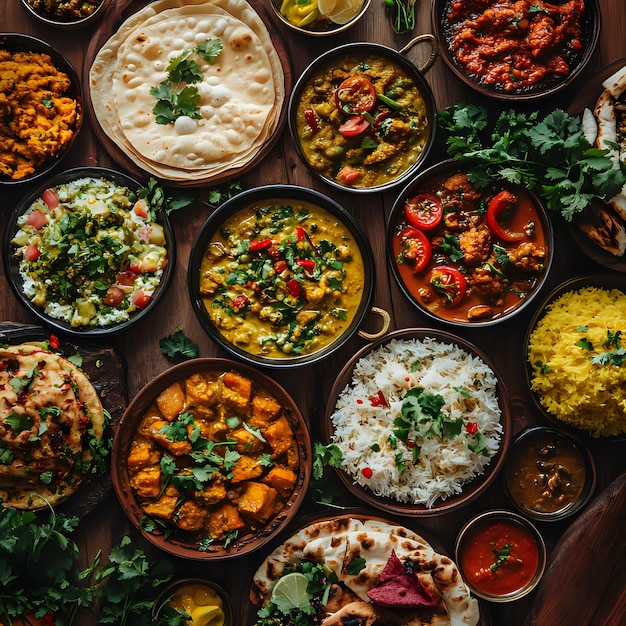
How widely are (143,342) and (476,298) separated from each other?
2455mm

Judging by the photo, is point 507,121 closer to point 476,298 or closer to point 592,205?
point 592,205

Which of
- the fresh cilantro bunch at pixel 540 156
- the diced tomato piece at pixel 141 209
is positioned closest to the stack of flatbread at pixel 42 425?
the diced tomato piece at pixel 141 209

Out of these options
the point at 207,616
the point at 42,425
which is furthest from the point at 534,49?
the point at 207,616

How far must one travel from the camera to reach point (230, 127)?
5.07 meters

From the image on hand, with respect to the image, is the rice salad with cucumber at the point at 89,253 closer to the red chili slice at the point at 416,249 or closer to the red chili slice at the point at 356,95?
the red chili slice at the point at 356,95

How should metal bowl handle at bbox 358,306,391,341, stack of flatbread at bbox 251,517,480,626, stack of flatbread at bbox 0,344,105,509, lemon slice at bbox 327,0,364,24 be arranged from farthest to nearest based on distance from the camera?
lemon slice at bbox 327,0,364,24
metal bowl handle at bbox 358,306,391,341
stack of flatbread at bbox 251,517,480,626
stack of flatbread at bbox 0,344,105,509

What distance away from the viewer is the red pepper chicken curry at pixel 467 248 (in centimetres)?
496

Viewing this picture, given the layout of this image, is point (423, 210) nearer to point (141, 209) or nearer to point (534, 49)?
point (534, 49)

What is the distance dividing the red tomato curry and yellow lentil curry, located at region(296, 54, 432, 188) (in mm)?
2620

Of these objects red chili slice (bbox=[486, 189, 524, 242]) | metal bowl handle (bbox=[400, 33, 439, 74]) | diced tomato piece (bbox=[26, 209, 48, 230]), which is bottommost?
diced tomato piece (bbox=[26, 209, 48, 230])

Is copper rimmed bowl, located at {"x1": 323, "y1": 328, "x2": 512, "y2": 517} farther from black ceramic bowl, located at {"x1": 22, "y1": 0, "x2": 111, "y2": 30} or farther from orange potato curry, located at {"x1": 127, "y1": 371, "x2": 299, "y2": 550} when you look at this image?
black ceramic bowl, located at {"x1": 22, "y1": 0, "x2": 111, "y2": 30}

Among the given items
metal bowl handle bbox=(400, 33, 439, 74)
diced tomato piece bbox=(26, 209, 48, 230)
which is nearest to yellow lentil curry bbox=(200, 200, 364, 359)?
diced tomato piece bbox=(26, 209, 48, 230)

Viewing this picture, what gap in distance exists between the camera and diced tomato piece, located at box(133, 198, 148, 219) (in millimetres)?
5043

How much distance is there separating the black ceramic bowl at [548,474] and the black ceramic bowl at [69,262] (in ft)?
9.11
